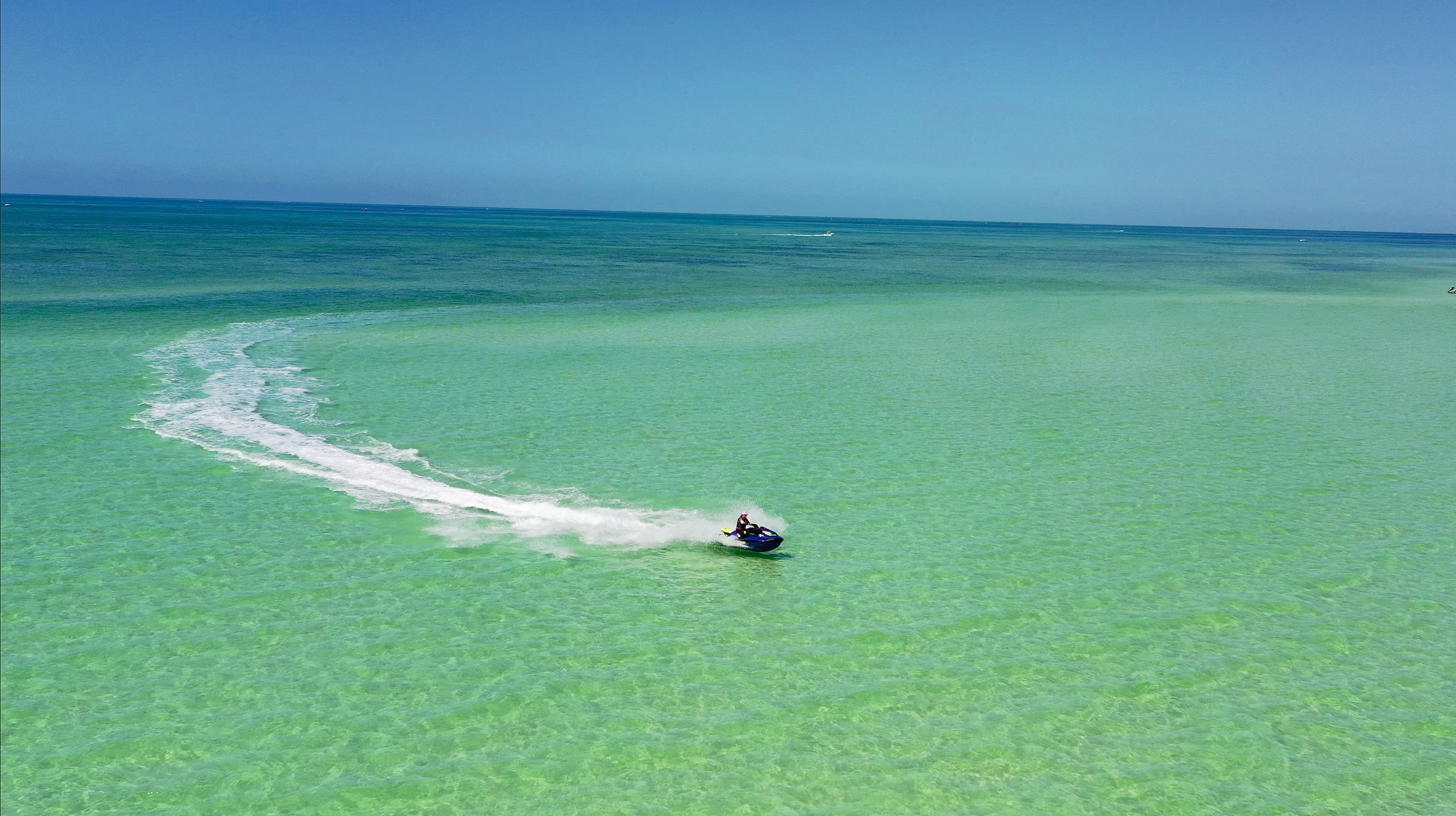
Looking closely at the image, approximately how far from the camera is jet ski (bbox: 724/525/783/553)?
69.9 ft

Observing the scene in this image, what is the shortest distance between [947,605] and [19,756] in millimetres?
14437

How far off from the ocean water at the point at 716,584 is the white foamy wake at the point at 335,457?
6.6 inches

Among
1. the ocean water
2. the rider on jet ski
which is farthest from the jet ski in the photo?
the ocean water

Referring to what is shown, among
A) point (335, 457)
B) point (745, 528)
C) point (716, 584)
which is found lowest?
point (716, 584)

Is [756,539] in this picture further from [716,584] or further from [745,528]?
[716,584]

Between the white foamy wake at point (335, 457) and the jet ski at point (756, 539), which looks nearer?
the jet ski at point (756, 539)

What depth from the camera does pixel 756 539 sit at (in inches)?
840

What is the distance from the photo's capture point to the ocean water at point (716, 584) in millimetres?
14070

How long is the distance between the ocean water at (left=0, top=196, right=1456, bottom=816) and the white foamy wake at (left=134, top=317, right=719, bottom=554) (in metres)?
0.17

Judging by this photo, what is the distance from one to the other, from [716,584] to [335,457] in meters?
13.6

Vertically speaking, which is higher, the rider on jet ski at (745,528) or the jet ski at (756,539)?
the rider on jet ski at (745,528)

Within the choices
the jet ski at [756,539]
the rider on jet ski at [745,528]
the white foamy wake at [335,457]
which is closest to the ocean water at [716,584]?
the white foamy wake at [335,457]

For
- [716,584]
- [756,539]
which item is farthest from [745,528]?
[716,584]

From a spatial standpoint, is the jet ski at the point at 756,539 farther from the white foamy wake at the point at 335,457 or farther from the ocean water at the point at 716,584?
the white foamy wake at the point at 335,457
